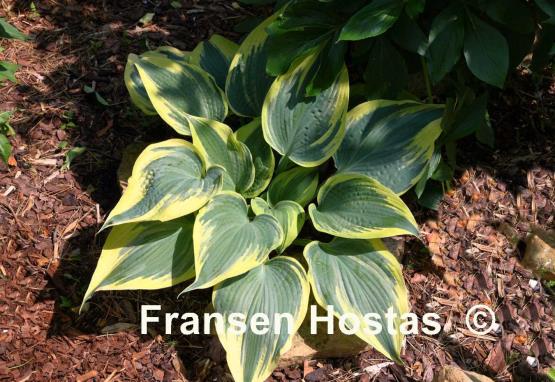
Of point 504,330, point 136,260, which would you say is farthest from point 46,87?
point 504,330

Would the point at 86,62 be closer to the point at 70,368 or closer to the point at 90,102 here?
the point at 90,102

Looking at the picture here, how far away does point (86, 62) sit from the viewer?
3025mm

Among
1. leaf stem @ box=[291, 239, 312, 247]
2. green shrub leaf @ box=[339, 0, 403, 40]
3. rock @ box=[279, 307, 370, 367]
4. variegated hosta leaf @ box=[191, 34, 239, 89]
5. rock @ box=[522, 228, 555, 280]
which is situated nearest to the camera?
green shrub leaf @ box=[339, 0, 403, 40]

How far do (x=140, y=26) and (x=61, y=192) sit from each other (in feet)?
3.15

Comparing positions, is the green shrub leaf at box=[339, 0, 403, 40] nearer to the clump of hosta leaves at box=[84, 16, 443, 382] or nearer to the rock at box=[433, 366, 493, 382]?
the clump of hosta leaves at box=[84, 16, 443, 382]

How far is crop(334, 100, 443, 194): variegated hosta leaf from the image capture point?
2.40 meters

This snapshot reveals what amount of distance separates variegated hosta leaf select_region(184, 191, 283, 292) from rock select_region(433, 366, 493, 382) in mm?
732

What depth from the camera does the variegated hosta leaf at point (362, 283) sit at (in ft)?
7.19

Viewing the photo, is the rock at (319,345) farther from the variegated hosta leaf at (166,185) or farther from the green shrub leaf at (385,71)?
the green shrub leaf at (385,71)

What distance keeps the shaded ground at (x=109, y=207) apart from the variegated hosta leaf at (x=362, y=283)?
294 mm

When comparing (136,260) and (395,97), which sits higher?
(395,97)

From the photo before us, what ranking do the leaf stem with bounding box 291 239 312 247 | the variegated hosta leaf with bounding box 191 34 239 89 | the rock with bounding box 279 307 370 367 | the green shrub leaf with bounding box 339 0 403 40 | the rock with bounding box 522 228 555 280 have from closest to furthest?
the green shrub leaf with bounding box 339 0 403 40
the rock with bounding box 279 307 370 367
the leaf stem with bounding box 291 239 312 247
the rock with bounding box 522 228 555 280
the variegated hosta leaf with bounding box 191 34 239 89
